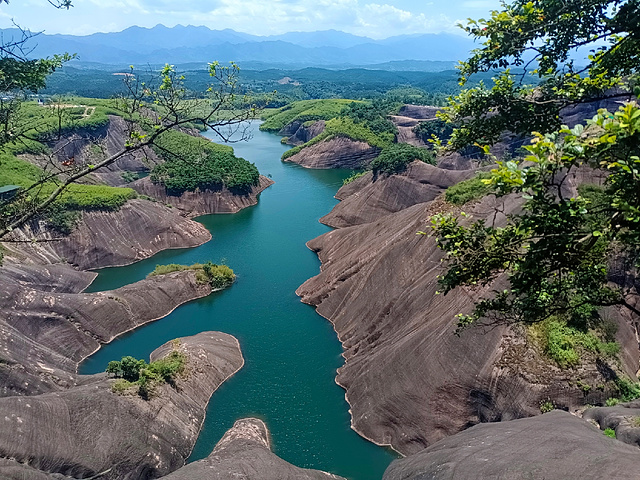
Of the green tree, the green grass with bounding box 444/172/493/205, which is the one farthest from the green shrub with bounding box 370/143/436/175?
the green tree

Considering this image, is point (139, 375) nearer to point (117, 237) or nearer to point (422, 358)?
point (422, 358)

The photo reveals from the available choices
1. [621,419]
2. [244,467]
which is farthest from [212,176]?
[621,419]

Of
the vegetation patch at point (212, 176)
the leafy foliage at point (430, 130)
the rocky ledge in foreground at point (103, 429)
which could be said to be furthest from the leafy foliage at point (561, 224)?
the leafy foliage at point (430, 130)

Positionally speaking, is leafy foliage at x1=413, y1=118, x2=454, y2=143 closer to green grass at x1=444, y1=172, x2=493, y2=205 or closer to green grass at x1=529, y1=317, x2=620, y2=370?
green grass at x1=444, y1=172, x2=493, y2=205

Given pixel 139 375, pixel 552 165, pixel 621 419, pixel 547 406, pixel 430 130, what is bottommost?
pixel 139 375

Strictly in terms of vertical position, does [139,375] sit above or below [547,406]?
below
